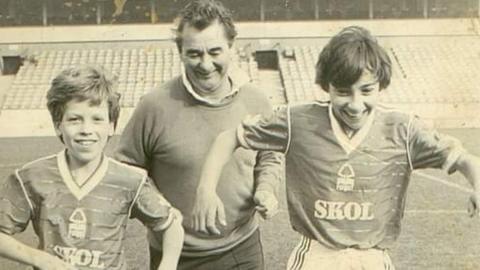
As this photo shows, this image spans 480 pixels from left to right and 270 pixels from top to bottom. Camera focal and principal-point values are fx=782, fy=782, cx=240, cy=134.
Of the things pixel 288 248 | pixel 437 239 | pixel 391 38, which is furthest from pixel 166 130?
pixel 437 239

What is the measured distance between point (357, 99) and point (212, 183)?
8.3 inches

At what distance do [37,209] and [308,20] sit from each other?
917mm

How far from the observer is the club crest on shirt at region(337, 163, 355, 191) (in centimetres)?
102

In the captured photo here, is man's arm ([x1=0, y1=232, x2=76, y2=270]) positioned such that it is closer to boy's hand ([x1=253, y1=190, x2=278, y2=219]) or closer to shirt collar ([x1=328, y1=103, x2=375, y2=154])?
boy's hand ([x1=253, y1=190, x2=278, y2=219])

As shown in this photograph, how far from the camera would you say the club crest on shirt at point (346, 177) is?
102 cm

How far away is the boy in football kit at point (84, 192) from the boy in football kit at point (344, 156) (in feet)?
0.27

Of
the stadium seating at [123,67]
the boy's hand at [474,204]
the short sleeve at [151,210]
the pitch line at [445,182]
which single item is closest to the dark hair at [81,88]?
the short sleeve at [151,210]

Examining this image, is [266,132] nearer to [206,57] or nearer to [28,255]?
[206,57]

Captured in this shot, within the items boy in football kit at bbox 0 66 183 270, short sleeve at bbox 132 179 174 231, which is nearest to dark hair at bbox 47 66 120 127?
boy in football kit at bbox 0 66 183 270

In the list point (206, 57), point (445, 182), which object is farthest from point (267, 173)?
point (445, 182)

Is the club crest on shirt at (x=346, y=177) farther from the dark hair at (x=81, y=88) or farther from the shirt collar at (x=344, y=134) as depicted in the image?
Result: the dark hair at (x=81, y=88)

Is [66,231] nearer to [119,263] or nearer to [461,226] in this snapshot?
[119,263]

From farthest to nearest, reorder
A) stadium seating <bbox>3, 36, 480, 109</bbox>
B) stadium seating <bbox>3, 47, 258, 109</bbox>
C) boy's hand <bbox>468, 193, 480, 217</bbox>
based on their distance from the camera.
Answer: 1. stadium seating <bbox>3, 47, 258, 109</bbox>
2. stadium seating <bbox>3, 36, 480, 109</bbox>
3. boy's hand <bbox>468, 193, 480, 217</bbox>

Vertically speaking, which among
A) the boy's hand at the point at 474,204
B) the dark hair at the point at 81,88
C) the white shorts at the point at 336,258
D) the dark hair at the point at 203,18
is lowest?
the white shorts at the point at 336,258
